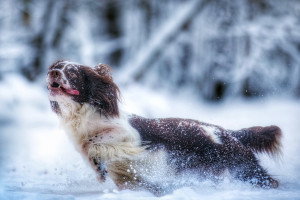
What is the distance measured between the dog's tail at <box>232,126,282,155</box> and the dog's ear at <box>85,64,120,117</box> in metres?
0.74

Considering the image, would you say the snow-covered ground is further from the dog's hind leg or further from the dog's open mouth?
the dog's open mouth

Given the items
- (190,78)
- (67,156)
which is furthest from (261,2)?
(67,156)

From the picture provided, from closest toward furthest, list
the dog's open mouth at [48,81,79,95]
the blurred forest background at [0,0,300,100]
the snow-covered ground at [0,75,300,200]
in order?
the dog's open mouth at [48,81,79,95] → the snow-covered ground at [0,75,300,200] → the blurred forest background at [0,0,300,100]

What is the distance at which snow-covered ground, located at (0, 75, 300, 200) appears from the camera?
221cm

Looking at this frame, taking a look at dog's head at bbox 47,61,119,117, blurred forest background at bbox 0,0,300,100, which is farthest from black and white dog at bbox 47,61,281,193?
blurred forest background at bbox 0,0,300,100

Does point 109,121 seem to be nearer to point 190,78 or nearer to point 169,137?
point 169,137

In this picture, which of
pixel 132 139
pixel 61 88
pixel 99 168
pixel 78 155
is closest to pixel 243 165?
pixel 132 139

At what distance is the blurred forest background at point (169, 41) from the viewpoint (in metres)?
2.38

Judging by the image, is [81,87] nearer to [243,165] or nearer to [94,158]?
[94,158]

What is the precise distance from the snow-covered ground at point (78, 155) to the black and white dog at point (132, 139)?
7 cm

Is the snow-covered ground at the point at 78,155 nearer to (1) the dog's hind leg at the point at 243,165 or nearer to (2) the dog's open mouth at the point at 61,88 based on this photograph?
(1) the dog's hind leg at the point at 243,165

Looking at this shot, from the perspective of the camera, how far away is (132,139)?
2168 mm

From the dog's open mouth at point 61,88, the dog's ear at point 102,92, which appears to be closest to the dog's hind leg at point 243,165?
the dog's ear at point 102,92

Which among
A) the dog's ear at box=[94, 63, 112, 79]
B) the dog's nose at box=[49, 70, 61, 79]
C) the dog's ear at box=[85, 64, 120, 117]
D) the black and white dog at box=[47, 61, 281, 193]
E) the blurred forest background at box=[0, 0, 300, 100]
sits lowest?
the black and white dog at box=[47, 61, 281, 193]
